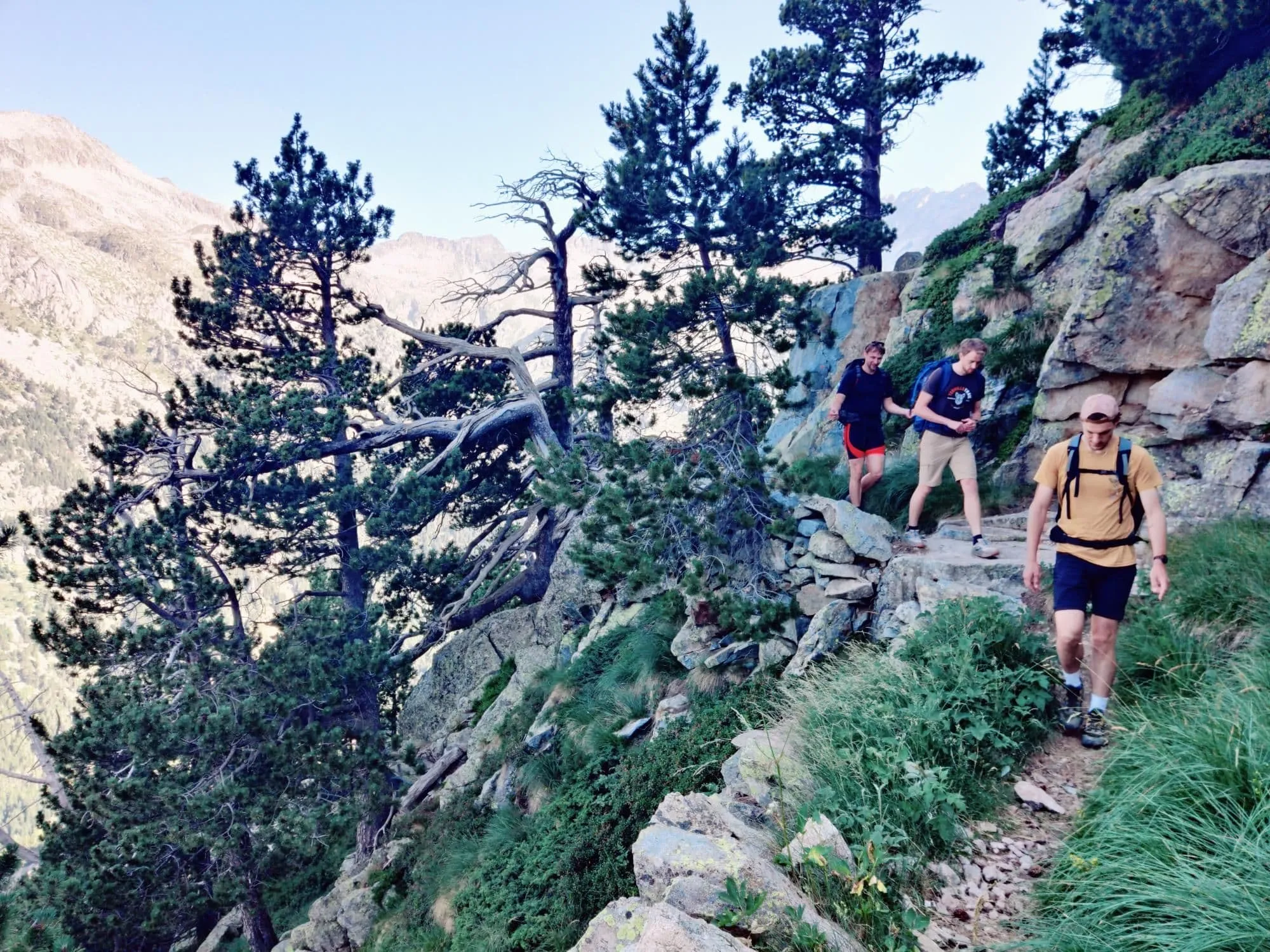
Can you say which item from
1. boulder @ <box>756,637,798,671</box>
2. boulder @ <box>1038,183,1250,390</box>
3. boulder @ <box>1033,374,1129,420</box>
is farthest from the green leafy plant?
boulder @ <box>1038,183,1250,390</box>

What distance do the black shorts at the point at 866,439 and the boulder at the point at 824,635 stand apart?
178 centimetres

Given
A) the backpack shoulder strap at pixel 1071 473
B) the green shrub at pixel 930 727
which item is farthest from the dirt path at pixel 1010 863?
the backpack shoulder strap at pixel 1071 473

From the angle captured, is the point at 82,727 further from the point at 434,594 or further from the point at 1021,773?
the point at 1021,773

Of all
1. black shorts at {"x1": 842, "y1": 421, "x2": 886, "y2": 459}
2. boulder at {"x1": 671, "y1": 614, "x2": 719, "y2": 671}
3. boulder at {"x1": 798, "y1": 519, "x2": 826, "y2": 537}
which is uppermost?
black shorts at {"x1": 842, "y1": 421, "x2": 886, "y2": 459}

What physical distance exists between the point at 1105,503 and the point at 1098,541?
0.77 feet

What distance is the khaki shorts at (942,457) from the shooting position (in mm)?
6359

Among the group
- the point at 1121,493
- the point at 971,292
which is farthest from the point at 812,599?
the point at 971,292

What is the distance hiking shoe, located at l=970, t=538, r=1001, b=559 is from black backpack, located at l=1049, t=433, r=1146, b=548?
7.62 feet

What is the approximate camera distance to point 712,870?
275cm

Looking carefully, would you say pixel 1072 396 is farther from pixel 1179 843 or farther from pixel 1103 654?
pixel 1179 843

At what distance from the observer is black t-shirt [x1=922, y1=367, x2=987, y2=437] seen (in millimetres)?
6156

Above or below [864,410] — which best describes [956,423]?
below

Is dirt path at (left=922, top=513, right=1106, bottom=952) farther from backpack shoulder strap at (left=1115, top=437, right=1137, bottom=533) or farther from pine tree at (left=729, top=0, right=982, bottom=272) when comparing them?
pine tree at (left=729, top=0, right=982, bottom=272)

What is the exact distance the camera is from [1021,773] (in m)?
3.59
